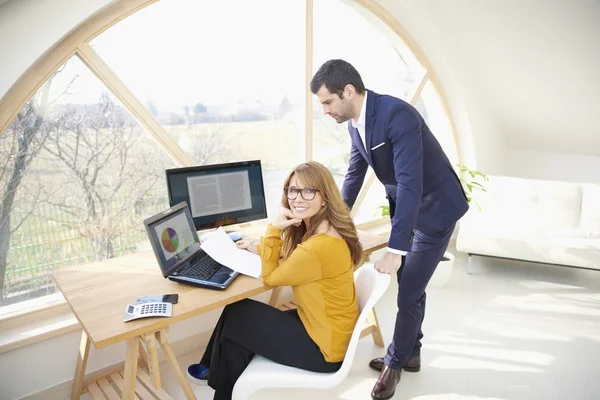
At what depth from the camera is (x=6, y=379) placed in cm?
223

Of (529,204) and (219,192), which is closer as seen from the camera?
(219,192)

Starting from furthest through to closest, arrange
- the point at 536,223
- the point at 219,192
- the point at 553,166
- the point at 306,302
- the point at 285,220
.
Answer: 1. the point at 553,166
2. the point at 536,223
3. the point at 219,192
4. the point at 285,220
5. the point at 306,302

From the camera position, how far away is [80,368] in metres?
2.24

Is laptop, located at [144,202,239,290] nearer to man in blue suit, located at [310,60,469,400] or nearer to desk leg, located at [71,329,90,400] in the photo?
desk leg, located at [71,329,90,400]

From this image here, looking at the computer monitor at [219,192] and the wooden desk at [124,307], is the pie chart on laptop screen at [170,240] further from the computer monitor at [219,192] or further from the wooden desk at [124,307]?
the computer monitor at [219,192]

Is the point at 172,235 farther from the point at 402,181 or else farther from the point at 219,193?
the point at 402,181

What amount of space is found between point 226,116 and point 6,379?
1747mm

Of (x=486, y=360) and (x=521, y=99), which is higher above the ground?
(x=521, y=99)

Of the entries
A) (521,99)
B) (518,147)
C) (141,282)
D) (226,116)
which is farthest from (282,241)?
(518,147)

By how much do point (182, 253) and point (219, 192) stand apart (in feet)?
1.50

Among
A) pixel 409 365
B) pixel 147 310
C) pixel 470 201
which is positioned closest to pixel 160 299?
pixel 147 310

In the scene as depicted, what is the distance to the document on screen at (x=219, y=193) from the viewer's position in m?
2.52

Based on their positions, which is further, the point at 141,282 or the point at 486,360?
the point at 486,360

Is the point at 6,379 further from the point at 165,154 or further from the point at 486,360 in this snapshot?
the point at 486,360
